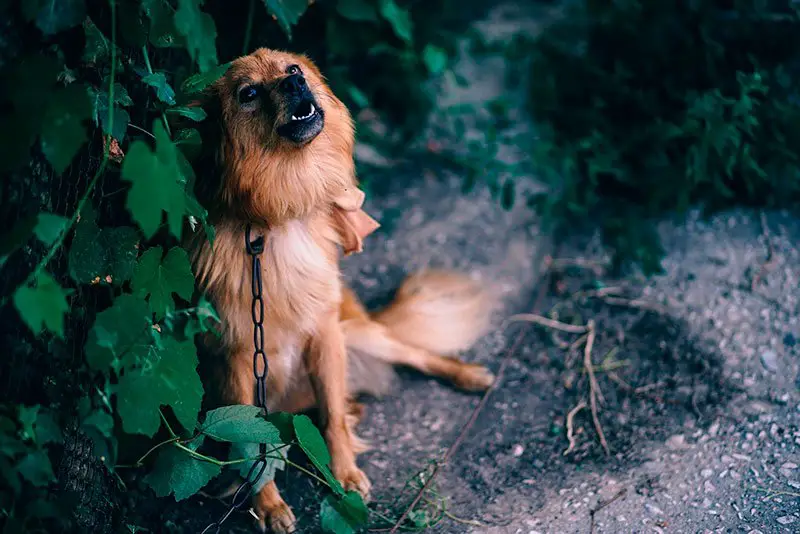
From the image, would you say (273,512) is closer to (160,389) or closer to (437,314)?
(160,389)

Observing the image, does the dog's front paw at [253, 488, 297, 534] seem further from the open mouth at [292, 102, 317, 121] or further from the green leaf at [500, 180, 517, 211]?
the green leaf at [500, 180, 517, 211]

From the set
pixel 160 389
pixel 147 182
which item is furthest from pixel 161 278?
pixel 147 182

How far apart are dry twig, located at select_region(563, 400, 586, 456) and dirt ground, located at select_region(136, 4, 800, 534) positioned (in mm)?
21

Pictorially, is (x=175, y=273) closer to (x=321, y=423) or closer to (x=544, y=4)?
(x=321, y=423)

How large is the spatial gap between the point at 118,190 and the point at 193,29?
0.58m

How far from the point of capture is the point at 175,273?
2.28 metres

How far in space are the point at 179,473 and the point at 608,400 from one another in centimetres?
192

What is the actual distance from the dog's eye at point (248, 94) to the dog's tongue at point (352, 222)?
0.52m

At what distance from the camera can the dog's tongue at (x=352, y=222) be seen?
9.47 ft

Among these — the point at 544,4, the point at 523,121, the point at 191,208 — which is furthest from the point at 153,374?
the point at 544,4

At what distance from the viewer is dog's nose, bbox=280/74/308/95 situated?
8.12 ft

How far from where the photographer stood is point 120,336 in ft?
6.81

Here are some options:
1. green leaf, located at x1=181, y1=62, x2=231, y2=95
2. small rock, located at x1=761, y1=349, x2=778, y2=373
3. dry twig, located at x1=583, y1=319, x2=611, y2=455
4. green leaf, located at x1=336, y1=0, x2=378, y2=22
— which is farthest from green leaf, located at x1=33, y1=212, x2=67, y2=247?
small rock, located at x1=761, y1=349, x2=778, y2=373

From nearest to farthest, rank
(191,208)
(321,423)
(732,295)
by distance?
(191,208) → (321,423) → (732,295)
